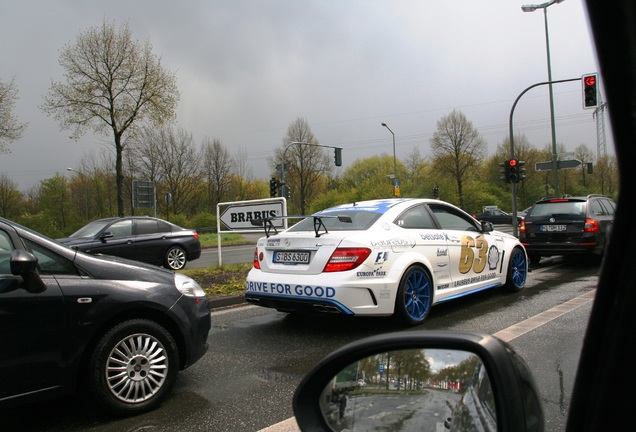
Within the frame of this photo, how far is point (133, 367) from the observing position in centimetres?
344

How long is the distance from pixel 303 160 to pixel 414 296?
40.5 m

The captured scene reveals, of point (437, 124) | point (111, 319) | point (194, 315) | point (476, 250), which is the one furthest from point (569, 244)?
point (437, 124)

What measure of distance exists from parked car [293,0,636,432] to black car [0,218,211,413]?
294cm

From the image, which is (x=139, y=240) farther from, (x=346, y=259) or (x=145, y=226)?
(x=346, y=259)

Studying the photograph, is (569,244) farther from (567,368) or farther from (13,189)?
(13,189)

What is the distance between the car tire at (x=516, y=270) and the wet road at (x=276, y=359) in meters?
0.16

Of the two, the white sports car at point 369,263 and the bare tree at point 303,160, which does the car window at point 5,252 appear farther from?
the bare tree at point 303,160

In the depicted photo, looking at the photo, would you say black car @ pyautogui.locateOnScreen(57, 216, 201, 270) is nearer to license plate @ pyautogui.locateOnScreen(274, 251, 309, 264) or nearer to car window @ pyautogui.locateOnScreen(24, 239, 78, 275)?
license plate @ pyautogui.locateOnScreen(274, 251, 309, 264)

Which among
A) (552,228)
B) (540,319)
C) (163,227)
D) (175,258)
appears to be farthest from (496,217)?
(540,319)

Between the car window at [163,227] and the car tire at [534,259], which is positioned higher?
the car window at [163,227]

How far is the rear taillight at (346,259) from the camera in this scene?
4.99 metres

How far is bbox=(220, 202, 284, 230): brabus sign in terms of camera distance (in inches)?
402

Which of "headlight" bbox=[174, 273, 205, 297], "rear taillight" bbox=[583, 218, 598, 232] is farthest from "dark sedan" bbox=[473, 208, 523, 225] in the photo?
"headlight" bbox=[174, 273, 205, 297]

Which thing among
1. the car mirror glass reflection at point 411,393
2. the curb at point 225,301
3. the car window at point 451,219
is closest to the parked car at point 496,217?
the car window at point 451,219
